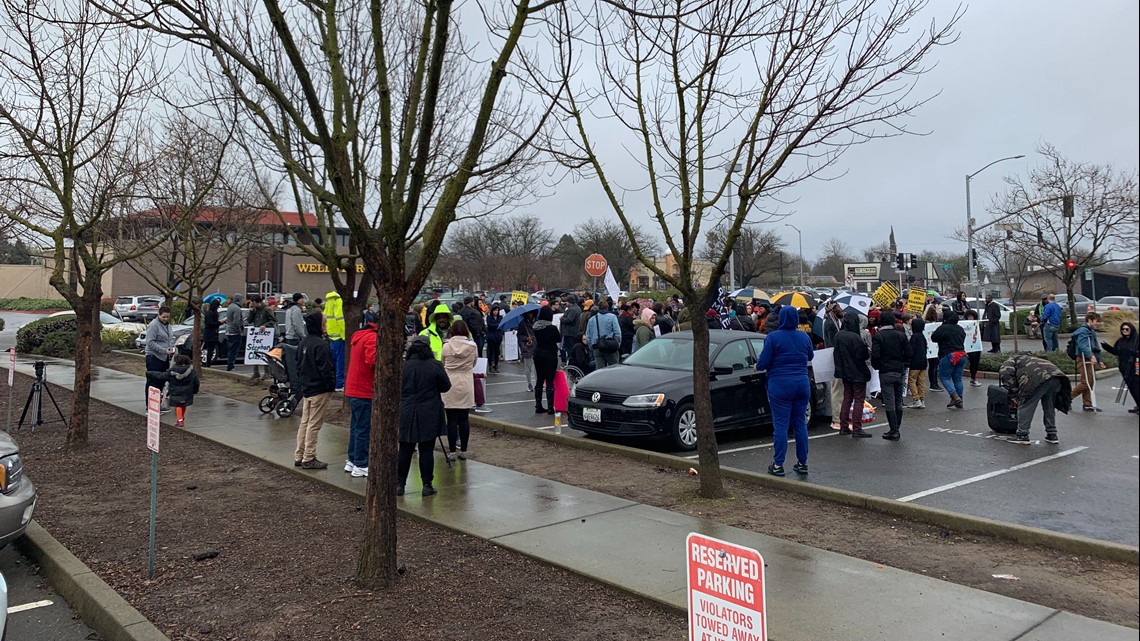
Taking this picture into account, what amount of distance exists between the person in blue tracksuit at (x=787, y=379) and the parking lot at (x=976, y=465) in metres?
0.52

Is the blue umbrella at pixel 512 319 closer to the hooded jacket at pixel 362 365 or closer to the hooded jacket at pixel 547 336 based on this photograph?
the hooded jacket at pixel 547 336

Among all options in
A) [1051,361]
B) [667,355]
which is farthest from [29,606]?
[1051,361]

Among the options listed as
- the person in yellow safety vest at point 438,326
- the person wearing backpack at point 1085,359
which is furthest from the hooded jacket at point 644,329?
the person wearing backpack at point 1085,359

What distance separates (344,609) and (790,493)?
4.67 meters

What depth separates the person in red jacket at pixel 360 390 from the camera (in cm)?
800

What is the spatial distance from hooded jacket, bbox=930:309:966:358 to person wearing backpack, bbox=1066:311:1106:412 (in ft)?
5.30

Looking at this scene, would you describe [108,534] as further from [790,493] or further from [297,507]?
[790,493]

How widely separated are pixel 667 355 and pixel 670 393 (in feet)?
4.23

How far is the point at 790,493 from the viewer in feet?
26.0

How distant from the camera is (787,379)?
27.1 ft

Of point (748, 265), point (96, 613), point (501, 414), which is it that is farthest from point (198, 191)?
point (748, 265)

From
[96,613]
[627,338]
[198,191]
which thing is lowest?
[96,613]

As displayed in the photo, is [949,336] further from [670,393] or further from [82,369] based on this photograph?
[82,369]

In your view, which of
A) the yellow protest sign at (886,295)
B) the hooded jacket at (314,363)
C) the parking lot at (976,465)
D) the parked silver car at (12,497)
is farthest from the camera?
the yellow protest sign at (886,295)
